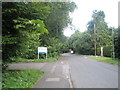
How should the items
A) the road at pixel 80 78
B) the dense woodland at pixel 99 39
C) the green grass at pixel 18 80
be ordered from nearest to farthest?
1. the green grass at pixel 18 80
2. the road at pixel 80 78
3. the dense woodland at pixel 99 39

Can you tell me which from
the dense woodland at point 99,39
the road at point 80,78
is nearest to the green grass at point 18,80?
the road at point 80,78

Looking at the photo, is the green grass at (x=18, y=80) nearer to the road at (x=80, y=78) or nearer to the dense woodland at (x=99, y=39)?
the road at (x=80, y=78)

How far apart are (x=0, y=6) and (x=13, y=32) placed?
124cm

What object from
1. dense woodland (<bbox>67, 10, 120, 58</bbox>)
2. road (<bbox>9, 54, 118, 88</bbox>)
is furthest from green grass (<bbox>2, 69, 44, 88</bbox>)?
dense woodland (<bbox>67, 10, 120, 58</bbox>)

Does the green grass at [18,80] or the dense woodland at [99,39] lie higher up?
the dense woodland at [99,39]

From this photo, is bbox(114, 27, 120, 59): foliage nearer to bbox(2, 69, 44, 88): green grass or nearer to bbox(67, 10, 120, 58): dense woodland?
bbox(67, 10, 120, 58): dense woodland

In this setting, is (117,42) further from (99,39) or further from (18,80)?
(99,39)

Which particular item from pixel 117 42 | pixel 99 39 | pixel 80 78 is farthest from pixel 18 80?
pixel 99 39

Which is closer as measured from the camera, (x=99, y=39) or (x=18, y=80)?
(x=18, y=80)

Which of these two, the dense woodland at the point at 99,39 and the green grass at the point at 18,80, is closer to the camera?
the green grass at the point at 18,80

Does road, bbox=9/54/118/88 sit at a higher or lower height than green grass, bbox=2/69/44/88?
lower

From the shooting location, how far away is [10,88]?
4.54 meters

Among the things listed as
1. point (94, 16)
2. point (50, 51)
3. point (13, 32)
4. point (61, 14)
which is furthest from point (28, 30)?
point (94, 16)

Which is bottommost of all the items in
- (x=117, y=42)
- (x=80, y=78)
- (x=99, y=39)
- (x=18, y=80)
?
(x=80, y=78)
